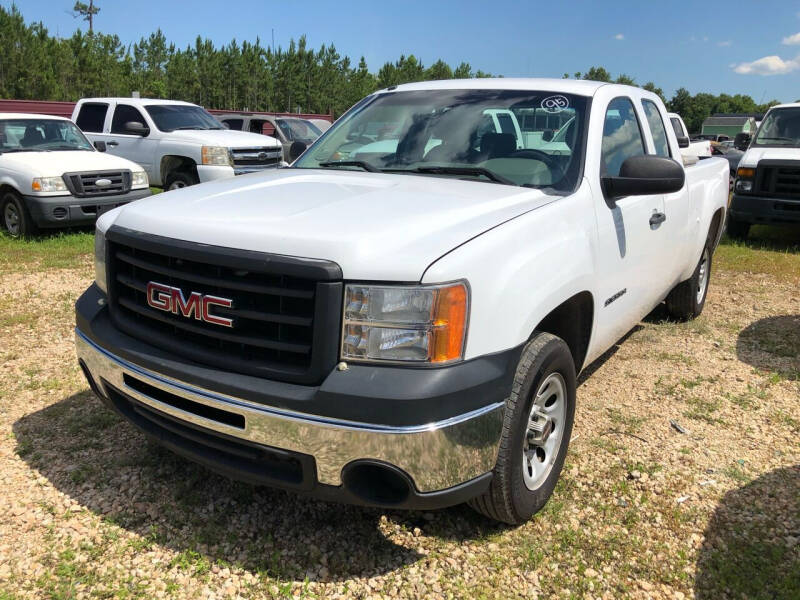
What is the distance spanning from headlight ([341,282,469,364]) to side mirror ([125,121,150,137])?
10101mm

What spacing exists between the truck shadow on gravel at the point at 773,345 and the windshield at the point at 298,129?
1229cm

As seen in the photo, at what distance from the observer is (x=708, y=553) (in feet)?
9.05

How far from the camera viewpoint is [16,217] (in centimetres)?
889

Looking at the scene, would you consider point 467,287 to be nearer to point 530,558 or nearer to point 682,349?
point 530,558

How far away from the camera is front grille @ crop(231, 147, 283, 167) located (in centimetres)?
1128

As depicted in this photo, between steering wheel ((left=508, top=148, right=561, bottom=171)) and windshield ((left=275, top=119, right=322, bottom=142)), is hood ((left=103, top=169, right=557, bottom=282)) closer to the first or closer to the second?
steering wheel ((left=508, top=148, right=561, bottom=171))

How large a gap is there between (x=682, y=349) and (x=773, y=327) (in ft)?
4.20

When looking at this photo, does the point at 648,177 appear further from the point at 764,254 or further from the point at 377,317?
the point at 764,254

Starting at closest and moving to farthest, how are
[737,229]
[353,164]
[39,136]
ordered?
[353,164] < [39,136] < [737,229]

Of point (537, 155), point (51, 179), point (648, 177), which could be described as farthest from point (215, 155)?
point (648, 177)

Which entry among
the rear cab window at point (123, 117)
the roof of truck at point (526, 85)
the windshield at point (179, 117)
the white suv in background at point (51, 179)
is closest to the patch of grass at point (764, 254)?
the roof of truck at point (526, 85)

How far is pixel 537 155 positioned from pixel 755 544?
6.61ft

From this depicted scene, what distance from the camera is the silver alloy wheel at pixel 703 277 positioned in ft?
19.2

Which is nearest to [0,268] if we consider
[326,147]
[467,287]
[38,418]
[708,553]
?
[38,418]
